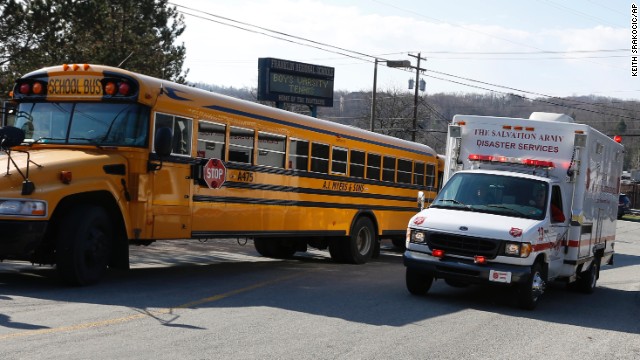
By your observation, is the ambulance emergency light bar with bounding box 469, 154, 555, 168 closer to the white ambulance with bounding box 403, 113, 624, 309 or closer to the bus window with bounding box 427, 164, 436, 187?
the white ambulance with bounding box 403, 113, 624, 309

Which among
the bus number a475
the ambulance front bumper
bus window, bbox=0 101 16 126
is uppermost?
bus window, bbox=0 101 16 126

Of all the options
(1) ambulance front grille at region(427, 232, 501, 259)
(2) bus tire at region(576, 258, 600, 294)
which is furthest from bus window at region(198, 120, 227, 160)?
(2) bus tire at region(576, 258, 600, 294)

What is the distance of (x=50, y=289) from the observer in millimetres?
10133

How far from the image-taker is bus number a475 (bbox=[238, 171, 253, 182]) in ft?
42.0

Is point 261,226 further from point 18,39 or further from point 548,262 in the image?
point 18,39

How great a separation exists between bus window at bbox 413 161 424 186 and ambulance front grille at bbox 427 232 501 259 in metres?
8.37

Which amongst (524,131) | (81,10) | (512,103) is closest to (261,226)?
(524,131)

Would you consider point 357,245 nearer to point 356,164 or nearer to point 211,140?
point 356,164

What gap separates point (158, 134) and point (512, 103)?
155ft

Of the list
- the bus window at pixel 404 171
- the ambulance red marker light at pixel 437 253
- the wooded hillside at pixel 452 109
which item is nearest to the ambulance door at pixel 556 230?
the ambulance red marker light at pixel 437 253

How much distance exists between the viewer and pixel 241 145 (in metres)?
12.8

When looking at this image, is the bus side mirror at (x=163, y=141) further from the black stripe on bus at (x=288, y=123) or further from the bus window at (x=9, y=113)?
the bus window at (x=9, y=113)

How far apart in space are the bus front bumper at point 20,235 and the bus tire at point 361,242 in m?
8.00

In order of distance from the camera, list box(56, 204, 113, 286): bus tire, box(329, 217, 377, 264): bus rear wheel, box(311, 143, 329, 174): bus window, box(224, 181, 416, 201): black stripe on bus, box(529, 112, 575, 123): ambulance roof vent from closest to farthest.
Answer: box(56, 204, 113, 286): bus tire → box(224, 181, 416, 201): black stripe on bus → box(529, 112, 575, 123): ambulance roof vent → box(311, 143, 329, 174): bus window → box(329, 217, 377, 264): bus rear wheel
